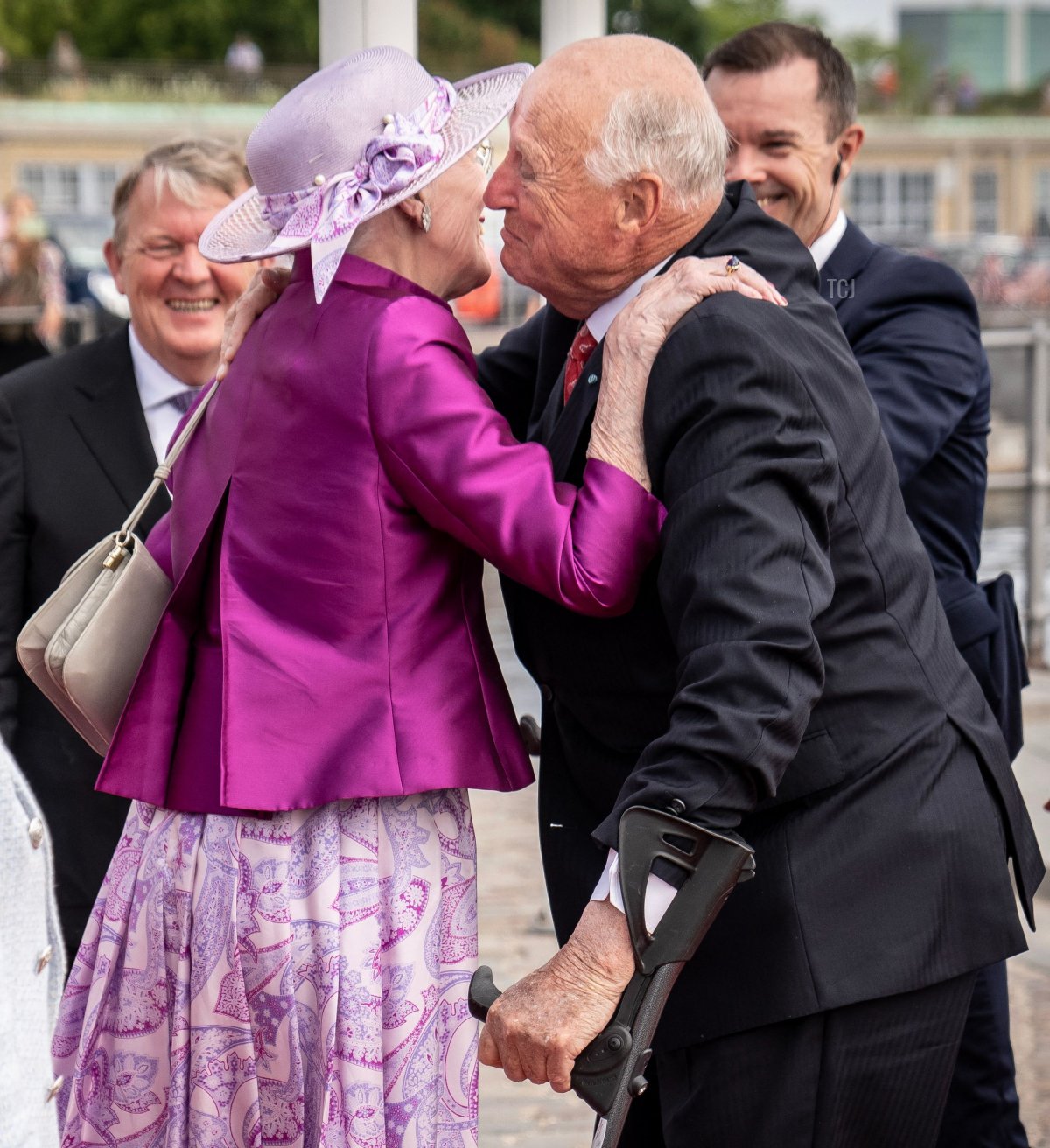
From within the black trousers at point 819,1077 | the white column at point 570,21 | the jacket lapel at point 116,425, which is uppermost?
the white column at point 570,21

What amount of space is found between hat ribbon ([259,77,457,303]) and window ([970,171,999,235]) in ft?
188

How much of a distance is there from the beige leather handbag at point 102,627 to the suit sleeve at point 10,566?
700mm

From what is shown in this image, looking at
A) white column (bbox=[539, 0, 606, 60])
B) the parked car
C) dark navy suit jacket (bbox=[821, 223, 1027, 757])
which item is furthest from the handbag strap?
the parked car

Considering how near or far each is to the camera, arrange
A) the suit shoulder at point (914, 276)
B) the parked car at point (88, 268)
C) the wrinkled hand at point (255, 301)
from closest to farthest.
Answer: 1. the wrinkled hand at point (255, 301)
2. the suit shoulder at point (914, 276)
3. the parked car at point (88, 268)

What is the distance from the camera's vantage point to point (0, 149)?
143 ft

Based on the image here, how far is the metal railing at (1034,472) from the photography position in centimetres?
744

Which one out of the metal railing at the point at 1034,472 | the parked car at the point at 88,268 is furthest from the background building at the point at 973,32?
the metal railing at the point at 1034,472

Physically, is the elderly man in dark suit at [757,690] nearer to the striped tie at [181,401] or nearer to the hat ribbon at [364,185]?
the hat ribbon at [364,185]

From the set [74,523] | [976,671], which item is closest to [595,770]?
[976,671]

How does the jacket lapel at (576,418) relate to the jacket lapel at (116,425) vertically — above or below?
above

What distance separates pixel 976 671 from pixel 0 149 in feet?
146

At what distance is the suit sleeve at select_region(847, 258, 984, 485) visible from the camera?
2.88 m

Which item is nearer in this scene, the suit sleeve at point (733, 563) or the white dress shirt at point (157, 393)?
the suit sleeve at point (733, 563)

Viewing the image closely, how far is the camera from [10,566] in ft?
10.2
